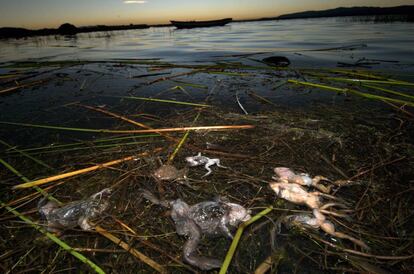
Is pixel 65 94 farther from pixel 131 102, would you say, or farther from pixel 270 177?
pixel 270 177

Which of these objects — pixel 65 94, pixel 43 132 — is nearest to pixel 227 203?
pixel 43 132

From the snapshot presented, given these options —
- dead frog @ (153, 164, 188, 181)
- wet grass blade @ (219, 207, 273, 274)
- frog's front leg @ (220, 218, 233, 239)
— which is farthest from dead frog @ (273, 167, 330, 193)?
dead frog @ (153, 164, 188, 181)

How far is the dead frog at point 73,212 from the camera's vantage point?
185cm

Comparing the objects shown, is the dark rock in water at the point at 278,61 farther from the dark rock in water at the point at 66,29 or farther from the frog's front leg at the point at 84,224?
the dark rock in water at the point at 66,29

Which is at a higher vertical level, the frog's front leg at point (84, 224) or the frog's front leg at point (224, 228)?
the frog's front leg at point (84, 224)

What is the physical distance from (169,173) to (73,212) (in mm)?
972

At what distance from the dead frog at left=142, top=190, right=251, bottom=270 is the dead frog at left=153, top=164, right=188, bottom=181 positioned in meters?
0.34

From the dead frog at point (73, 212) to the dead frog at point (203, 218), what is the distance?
1.83 ft

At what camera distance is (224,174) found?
8.05 feet

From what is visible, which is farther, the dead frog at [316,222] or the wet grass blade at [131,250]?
the dead frog at [316,222]

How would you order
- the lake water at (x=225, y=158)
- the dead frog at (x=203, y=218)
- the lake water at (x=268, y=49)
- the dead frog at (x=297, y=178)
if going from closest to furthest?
the lake water at (x=225, y=158) < the dead frog at (x=203, y=218) < the dead frog at (x=297, y=178) < the lake water at (x=268, y=49)

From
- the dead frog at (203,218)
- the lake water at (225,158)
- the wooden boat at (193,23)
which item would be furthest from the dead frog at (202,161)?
the wooden boat at (193,23)

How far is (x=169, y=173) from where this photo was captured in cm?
245

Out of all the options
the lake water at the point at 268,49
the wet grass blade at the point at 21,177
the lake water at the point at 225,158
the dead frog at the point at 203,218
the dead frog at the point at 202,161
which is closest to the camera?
the lake water at the point at 225,158
